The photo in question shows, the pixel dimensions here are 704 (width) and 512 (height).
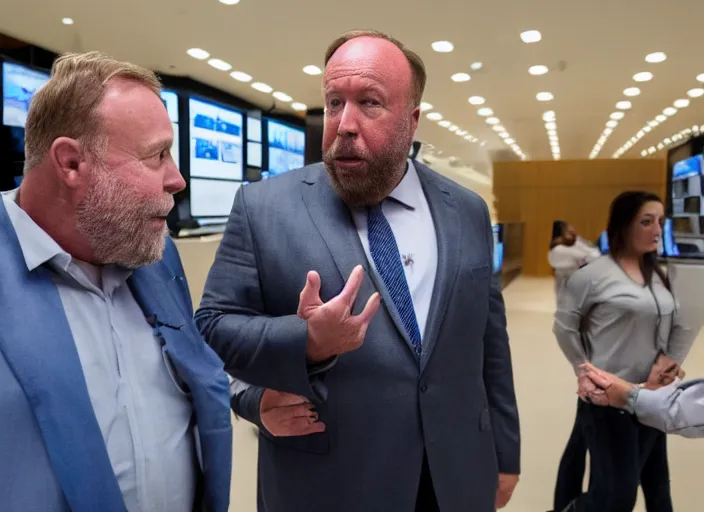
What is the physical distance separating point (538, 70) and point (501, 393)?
6.07 ft

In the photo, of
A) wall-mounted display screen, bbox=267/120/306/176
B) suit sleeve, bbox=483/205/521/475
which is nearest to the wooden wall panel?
wall-mounted display screen, bbox=267/120/306/176

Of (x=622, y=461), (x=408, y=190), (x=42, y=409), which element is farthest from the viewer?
(x=622, y=461)

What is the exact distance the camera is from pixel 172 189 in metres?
0.97

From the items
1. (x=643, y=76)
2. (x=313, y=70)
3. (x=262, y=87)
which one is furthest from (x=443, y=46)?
(x=643, y=76)

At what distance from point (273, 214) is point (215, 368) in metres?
0.37

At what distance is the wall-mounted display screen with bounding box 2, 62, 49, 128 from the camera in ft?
6.28

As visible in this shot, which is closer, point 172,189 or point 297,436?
point 172,189

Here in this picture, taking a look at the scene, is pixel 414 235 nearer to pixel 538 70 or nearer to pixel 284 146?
pixel 284 146

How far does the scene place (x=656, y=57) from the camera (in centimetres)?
261

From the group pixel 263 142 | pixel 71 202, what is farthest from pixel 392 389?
pixel 263 142

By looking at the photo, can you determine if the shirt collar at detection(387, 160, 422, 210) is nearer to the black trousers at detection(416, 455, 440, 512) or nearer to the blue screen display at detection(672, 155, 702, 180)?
the black trousers at detection(416, 455, 440, 512)

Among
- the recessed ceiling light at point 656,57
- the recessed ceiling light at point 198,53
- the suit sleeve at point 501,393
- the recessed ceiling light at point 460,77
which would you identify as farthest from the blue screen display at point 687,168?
the recessed ceiling light at point 198,53

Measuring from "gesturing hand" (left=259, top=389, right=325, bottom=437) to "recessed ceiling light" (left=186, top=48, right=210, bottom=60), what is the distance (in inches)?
68.5

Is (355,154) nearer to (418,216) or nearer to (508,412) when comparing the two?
(418,216)
